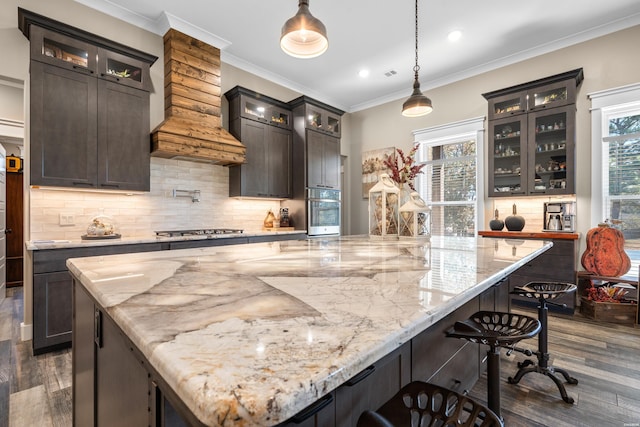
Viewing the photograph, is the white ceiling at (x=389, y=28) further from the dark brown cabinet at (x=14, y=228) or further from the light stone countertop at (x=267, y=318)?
the dark brown cabinet at (x=14, y=228)

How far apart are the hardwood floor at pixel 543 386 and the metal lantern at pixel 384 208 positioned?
3.99ft

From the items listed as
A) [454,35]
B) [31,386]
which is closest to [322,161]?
[454,35]

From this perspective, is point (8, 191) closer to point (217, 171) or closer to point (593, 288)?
point (217, 171)

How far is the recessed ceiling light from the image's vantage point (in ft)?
12.2

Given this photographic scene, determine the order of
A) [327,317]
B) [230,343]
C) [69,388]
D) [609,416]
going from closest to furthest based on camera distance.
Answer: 1. [230,343]
2. [327,317]
3. [609,416]
4. [69,388]

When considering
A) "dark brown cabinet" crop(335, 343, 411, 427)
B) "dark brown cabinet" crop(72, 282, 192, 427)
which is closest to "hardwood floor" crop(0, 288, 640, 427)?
"dark brown cabinet" crop(72, 282, 192, 427)

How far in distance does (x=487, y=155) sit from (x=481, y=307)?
3354 millimetres

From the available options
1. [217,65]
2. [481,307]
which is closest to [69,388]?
[481,307]

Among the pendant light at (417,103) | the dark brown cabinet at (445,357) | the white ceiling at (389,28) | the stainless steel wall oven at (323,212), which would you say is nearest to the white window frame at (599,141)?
the white ceiling at (389,28)

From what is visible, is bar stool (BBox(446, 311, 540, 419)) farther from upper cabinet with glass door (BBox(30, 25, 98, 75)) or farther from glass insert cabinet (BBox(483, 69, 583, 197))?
upper cabinet with glass door (BBox(30, 25, 98, 75))

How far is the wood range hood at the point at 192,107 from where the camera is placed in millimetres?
3414

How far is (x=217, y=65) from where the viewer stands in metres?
A: 4.00

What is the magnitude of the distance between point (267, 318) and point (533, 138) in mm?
4535

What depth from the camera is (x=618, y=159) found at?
3615mm
